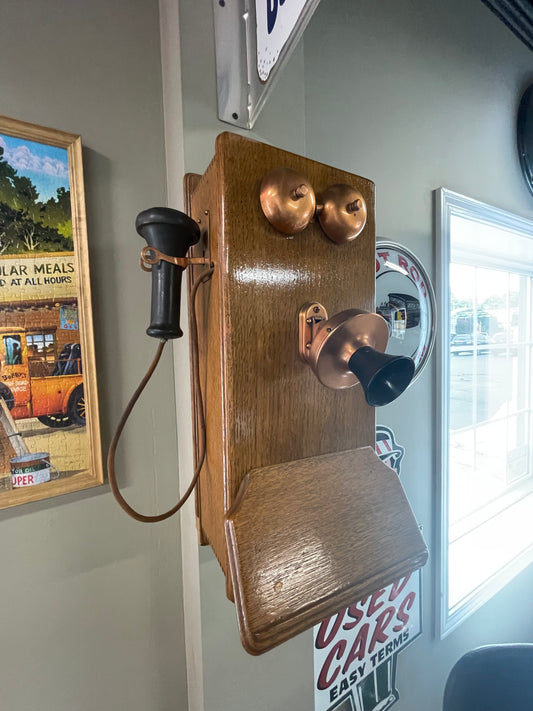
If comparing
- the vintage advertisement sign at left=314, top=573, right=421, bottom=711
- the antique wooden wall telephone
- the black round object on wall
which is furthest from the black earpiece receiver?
the black round object on wall

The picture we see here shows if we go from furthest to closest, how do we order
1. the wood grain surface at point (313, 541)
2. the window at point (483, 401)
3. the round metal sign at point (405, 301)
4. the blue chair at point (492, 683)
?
the window at point (483, 401) < the round metal sign at point (405, 301) < the blue chair at point (492, 683) < the wood grain surface at point (313, 541)

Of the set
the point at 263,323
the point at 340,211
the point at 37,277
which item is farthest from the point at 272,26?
the point at 37,277

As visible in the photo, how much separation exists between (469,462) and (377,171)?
1.18 meters

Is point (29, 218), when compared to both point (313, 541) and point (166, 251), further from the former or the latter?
point (313, 541)

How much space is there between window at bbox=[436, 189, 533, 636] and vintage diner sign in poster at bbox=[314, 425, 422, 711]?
175mm

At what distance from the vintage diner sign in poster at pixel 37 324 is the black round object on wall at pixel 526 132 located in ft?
5.16

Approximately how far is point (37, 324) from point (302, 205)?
0.48 meters

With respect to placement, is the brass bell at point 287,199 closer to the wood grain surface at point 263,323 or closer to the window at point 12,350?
the wood grain surface at point 263,323

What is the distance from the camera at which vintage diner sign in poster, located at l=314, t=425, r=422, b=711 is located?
877 mm

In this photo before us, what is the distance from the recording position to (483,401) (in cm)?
150

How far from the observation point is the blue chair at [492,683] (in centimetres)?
80

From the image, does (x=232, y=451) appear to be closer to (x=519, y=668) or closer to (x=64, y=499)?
(x=64, y=499)

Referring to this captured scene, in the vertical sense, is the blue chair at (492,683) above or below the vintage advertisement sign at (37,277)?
below

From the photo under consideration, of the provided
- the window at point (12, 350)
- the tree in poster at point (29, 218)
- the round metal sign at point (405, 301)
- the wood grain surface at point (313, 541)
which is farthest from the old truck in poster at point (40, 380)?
the round metal sign at point (405, 301)
